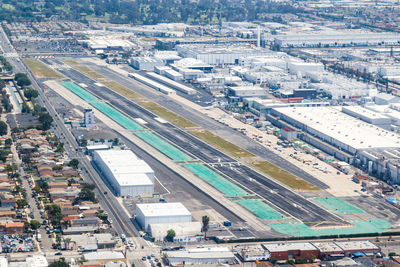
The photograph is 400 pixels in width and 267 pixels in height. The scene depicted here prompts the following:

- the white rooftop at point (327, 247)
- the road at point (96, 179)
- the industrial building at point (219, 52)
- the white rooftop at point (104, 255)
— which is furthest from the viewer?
the industrial building at point (219, 52)

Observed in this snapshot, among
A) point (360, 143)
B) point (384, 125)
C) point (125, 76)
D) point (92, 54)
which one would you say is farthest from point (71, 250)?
point (92, 54)

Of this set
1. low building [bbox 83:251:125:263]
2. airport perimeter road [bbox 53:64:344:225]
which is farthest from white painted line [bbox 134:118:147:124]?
low building [bbox 83:251:125:263]

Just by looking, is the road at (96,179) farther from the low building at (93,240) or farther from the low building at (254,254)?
the low building at (254,254)

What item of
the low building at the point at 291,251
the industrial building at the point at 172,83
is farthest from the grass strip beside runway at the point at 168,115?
the low building at the point at 291,251

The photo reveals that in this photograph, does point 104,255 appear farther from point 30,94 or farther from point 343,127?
point 30,94

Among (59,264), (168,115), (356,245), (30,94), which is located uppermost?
(59,264)

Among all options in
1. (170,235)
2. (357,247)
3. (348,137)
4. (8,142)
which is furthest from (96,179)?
(348,137)
